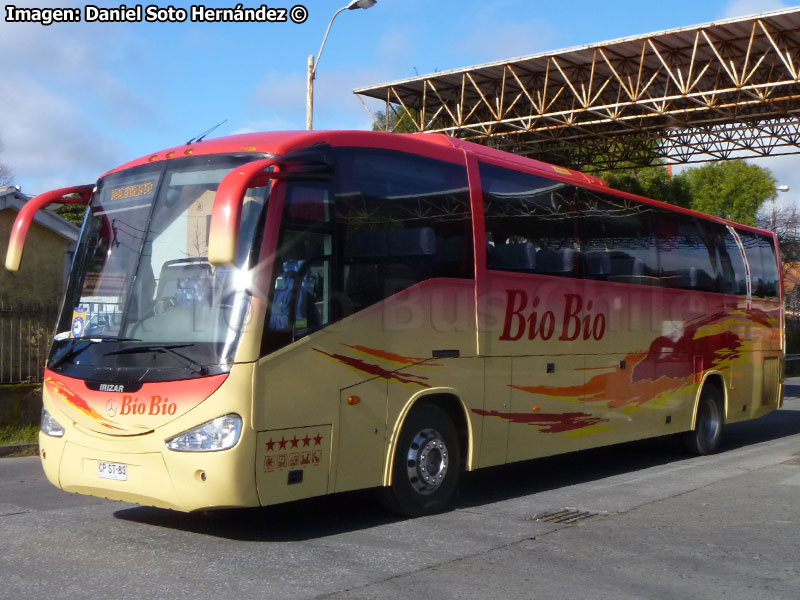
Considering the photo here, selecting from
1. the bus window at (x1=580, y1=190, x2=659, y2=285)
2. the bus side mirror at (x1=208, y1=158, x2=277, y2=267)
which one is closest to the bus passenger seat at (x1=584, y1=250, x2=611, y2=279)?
A: the bus window at (x1=580, y1=190, x2=659, y2=285)

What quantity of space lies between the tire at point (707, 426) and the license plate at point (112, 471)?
8.96 meters

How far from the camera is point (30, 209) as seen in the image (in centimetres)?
779

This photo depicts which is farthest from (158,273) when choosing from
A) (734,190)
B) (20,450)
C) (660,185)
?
(734,190)

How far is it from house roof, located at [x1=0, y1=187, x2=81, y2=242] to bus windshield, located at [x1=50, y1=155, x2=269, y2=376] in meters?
12.0

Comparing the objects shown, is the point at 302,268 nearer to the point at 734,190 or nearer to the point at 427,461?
the point at 427,461

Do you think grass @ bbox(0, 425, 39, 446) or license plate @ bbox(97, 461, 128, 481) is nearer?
license plate @ bbox(97, 461, 128, 481)

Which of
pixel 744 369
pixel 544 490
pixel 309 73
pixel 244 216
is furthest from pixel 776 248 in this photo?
pixel 244 216

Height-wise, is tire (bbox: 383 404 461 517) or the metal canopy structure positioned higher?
the metal canopy structure

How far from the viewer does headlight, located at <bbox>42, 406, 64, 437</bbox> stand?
24.8ft

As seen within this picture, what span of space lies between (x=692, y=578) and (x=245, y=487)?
313cm

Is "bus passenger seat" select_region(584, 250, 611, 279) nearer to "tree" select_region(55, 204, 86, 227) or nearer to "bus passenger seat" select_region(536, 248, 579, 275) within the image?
"bus passenger seat" select_region(536, 248, 579, 275)

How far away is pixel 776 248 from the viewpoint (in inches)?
655

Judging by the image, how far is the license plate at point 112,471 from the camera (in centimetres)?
708

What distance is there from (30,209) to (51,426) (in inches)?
70.6
